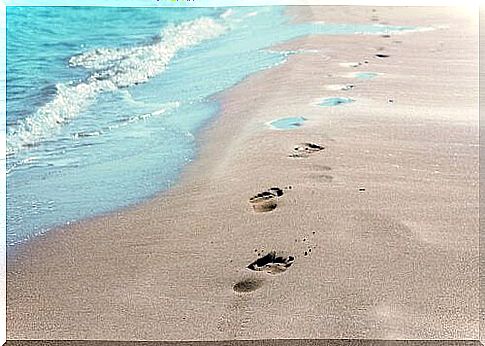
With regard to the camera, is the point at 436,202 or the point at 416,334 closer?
the point at 416,334

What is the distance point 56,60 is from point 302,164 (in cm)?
279

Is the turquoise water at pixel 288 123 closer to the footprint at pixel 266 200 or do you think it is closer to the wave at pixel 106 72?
the footprint at pixel 266 200

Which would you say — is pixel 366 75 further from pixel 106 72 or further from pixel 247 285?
pixel 247 285

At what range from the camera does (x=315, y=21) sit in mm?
4527

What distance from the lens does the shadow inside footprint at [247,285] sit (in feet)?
5.23

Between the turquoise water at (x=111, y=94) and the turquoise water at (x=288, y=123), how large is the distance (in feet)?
1.07

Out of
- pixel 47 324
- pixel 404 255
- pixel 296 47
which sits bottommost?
pixel 47 324

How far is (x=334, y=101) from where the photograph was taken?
2850 mm

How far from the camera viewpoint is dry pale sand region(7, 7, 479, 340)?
4.95 feet

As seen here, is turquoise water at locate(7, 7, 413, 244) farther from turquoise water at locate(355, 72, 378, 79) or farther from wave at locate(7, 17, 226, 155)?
turquoise water at locate(355, 72, 378, 79)

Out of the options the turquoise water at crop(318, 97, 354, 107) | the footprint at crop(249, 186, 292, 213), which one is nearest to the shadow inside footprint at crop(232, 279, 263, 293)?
the footprint at crop(249, 186, 292, 213)

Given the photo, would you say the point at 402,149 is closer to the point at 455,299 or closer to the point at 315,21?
the point at 455,299

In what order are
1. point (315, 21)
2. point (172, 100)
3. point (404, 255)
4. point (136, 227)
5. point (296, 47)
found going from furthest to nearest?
point (315, 21) < point (296, 47) < point (172, 100) < point (136, 227) < point (404, 255)

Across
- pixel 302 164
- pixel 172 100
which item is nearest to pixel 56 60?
pixel 172 100
